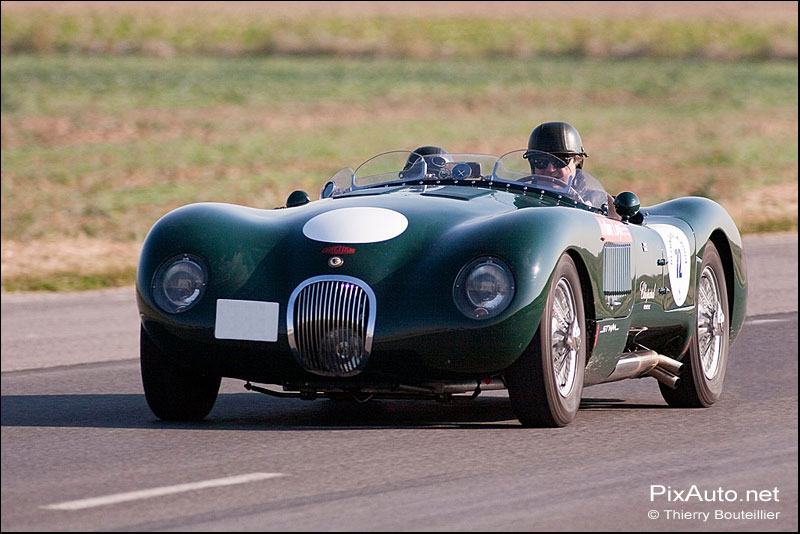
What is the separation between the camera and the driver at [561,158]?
8703 mm

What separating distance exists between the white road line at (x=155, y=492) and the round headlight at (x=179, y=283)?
144 centimetres

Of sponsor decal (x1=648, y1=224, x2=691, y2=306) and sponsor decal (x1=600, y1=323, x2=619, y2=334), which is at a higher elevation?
sponsor decal (x1=648, y1=224, x2=691, y2=306)

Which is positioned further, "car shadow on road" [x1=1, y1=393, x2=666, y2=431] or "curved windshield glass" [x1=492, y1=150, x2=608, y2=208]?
"curved windshield glass" [x1=492, y1=150, x2=608, y2=208]

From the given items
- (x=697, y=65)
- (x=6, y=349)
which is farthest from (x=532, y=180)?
(x=697, y=65)

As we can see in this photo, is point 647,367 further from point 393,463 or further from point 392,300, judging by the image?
point 393,463

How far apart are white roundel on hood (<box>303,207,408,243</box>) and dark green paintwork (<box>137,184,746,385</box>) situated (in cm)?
4

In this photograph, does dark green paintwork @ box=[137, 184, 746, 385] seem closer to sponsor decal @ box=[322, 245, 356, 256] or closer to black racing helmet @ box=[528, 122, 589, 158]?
sponsor decal @ box=[322, 245, 356, 256]

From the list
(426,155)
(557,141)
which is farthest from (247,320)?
(557,141)

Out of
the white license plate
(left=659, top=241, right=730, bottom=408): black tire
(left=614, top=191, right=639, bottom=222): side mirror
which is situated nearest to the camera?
the white license plate

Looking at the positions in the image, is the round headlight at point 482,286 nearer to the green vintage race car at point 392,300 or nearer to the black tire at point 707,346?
the green vintage race car at point 392,300

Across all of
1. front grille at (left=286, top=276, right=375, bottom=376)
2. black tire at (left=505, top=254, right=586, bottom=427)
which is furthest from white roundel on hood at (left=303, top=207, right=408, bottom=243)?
black tire at (left=505, top=254, right=586, bottom=427)

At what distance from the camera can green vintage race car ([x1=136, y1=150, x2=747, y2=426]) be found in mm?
7125

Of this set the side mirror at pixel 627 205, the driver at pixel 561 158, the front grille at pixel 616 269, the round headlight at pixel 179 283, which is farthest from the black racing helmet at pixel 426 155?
the round headlight at pixel 179 283

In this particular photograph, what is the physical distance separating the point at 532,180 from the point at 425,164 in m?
0.60
